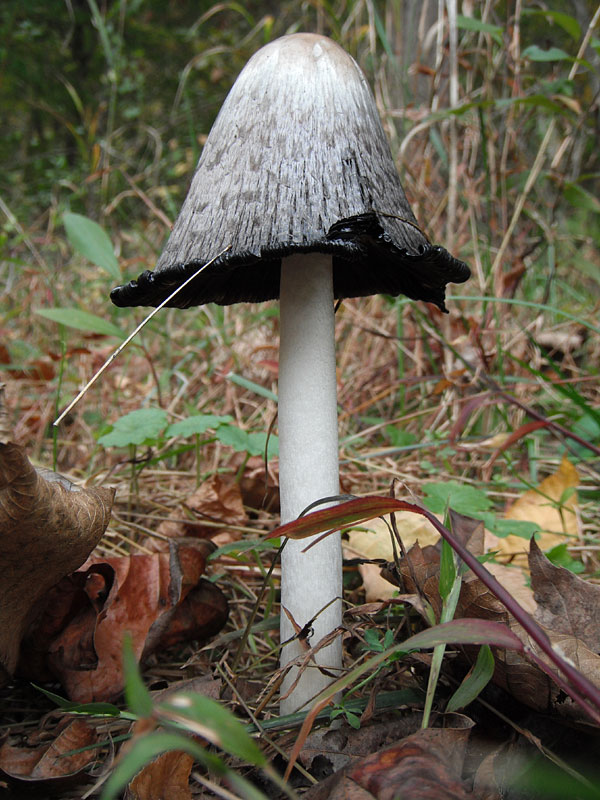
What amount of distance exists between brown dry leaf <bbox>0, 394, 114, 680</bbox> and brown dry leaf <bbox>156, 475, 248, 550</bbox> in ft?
2.02

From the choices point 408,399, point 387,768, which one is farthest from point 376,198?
point 408,399

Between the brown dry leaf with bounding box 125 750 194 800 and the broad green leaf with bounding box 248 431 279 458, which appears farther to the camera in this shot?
the broad green leaf with bounding box 248 431 279 458

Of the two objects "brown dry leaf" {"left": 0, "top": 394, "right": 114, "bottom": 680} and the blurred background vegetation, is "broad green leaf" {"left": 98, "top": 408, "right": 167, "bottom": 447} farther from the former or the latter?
"brown dry leaf" {"left": 0, "top": 394, "right": 114, "bottom": 680}

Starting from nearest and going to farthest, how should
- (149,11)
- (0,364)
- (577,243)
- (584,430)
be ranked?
(584,430) < (0,364) < (577,243) < (149,11)

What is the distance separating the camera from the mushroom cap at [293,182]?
3.29 ft

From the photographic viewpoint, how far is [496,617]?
101 centimetres

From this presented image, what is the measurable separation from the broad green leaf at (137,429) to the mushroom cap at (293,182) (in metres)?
0.54

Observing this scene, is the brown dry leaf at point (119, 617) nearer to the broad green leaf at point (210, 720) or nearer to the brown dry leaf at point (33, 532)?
the brown dry leaf at point (33, 532)

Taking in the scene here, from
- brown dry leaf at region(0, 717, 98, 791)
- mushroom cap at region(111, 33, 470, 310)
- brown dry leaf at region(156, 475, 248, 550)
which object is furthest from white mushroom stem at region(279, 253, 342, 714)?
brown dry leaf at region(156, 475, 248, 550)

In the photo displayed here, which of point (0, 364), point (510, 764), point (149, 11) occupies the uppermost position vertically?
point (149, 11)

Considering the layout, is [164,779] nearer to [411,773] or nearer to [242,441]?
[411,773]

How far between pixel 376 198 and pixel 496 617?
71cm

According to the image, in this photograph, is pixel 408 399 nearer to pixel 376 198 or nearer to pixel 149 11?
pixel 376 198

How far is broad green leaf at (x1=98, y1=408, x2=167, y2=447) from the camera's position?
1.66 m
